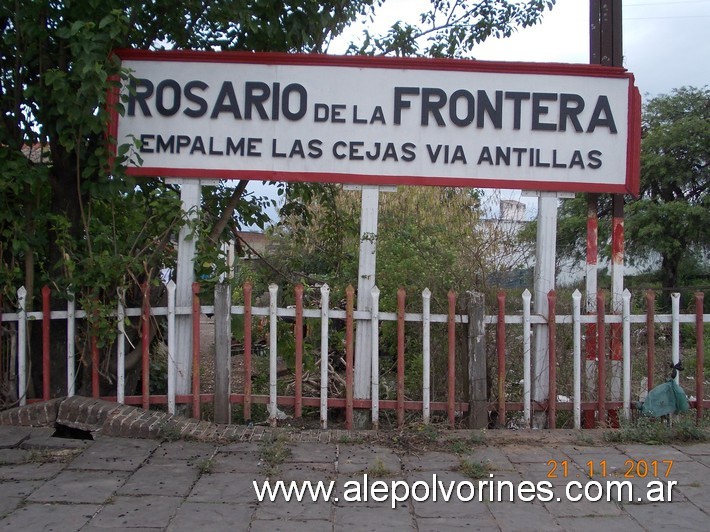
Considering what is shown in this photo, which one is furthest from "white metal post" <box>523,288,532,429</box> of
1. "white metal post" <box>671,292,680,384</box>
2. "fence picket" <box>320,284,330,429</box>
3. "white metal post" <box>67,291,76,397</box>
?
"white metal post" <box>67,291,76,397</box>

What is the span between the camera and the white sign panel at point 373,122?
6.27 m

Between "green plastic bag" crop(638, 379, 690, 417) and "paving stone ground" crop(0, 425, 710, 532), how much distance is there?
1.29ft

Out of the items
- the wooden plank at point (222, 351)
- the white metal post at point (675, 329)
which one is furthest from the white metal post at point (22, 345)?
the white metal post at point (675, 329)

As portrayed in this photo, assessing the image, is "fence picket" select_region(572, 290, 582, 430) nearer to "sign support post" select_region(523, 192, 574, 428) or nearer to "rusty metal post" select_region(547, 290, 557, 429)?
"rusty metal post" select_region(547, 290, 557, 429)

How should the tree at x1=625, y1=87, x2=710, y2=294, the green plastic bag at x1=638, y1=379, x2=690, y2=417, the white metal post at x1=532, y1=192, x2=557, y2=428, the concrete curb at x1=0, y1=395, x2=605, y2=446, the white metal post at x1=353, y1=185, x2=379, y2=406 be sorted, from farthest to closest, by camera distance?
the tree at x1=625, y1=87, x2=710, y2=294
the white metal post at x1=532, y1=192, x2=557, y2=428
the white metal post at x1=353, y1=185, x2=379, y2=406
the green plastic bag at x1=638, y1=379, x2=690, y2=417
the concrete curb at x1=0, y1=395, x2=605, y2=446

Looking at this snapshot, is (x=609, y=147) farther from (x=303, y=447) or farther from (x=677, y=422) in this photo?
(x=303, y=447)

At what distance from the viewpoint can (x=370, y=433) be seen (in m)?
5.88

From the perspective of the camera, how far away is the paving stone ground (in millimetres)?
4176

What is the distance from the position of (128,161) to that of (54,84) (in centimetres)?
89

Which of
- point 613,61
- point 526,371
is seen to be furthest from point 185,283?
point 613,61

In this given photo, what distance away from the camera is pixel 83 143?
6.16 metres

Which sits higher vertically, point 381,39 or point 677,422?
point 381,39

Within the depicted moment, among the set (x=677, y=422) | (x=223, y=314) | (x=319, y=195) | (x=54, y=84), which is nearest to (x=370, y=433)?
(x=223, y=314)

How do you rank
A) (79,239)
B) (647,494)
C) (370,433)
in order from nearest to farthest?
(647,494), (370,433), (79,239)
